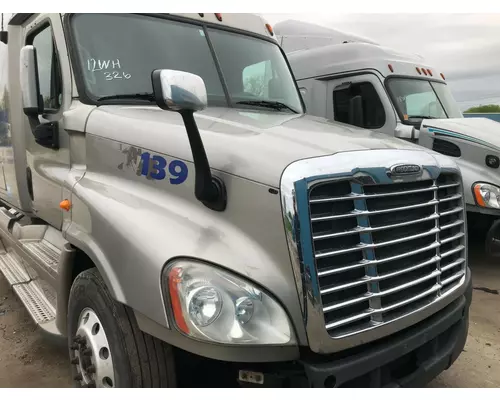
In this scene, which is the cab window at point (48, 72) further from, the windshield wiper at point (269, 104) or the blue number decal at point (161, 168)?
the windshield wiper at point (269, 104)

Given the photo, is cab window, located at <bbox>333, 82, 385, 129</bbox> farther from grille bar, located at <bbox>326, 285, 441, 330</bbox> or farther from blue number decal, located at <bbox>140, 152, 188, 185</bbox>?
blue number decal, located at <bbox>140, 152, 188, 185</bbox>

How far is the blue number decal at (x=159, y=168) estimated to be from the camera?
7.76 ft

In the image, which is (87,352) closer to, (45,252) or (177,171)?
(177,171)

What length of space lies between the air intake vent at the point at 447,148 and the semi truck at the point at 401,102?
1 centimetres

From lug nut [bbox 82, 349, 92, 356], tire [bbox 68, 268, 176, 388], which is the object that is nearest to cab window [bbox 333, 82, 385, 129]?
tire [bbox 68, 268, 176, 388]

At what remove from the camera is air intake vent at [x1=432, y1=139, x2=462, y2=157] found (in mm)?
6105

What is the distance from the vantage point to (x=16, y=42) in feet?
13.2

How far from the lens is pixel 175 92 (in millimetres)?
1964

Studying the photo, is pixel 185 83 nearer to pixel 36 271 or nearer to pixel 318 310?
pixel 318 310

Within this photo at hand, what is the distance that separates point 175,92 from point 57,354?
2.81 metres

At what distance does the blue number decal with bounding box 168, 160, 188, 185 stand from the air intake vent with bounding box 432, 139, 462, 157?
4.91 m

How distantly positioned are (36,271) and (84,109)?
156 centimetres

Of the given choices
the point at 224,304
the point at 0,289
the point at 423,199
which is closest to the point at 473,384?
the point at 423,199

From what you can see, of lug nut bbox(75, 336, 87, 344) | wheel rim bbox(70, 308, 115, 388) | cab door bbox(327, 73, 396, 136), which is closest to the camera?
wheel rim bbox(70, 308, 115, 388)
